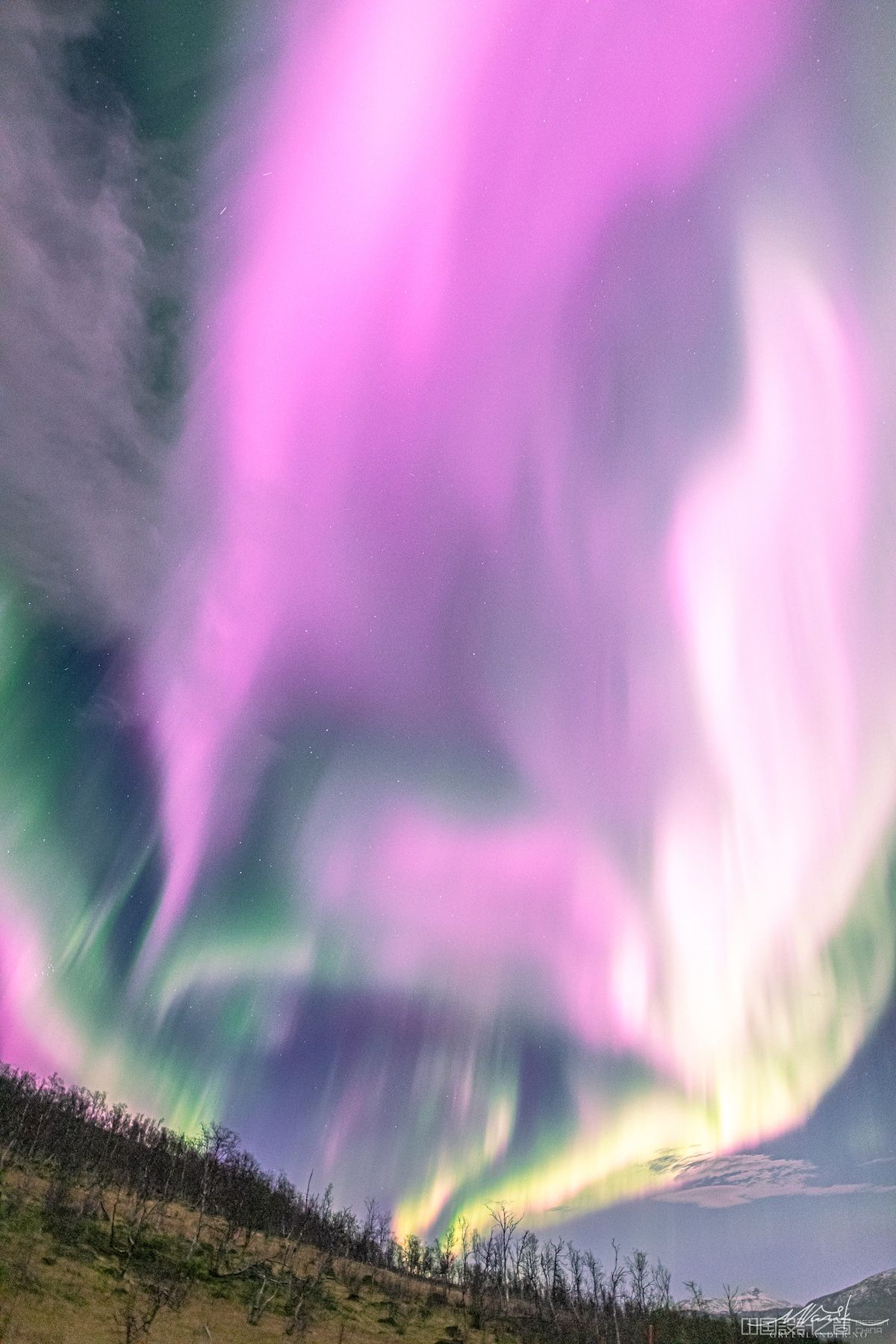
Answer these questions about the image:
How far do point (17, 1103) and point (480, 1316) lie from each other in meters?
87.6

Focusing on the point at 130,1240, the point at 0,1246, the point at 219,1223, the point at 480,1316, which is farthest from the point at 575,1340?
the point at 0,1246

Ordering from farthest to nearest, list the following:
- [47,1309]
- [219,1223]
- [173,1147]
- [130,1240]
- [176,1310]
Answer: [173,1147]
[219,1223]
[130,1240]
[176,1310]
[47,1309]

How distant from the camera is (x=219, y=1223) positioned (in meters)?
111

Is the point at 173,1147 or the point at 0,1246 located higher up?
the point at 0,1246

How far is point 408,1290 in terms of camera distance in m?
117

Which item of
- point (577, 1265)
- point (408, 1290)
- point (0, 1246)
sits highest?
point (0, 1246)

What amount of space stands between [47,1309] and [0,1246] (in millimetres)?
11311

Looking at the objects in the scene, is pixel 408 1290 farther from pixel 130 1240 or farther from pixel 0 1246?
pixel 0 1246

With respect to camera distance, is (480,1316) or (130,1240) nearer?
(130,1240)

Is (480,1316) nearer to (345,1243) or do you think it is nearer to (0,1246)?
(345,1243)

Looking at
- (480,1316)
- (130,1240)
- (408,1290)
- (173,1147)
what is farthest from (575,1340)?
(173,1147)

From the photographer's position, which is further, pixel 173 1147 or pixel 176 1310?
pixel 173 1147

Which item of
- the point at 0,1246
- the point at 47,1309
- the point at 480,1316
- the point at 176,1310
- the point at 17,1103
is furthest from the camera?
the point at 17,1103

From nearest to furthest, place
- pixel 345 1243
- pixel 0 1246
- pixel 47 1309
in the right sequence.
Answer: pixel 47 1309
pixel 0 1246
pixel 345 1243
